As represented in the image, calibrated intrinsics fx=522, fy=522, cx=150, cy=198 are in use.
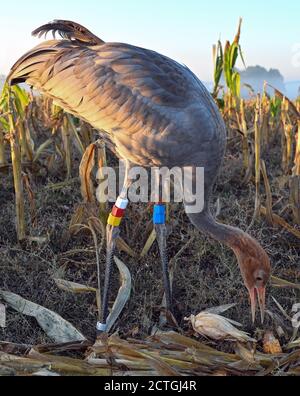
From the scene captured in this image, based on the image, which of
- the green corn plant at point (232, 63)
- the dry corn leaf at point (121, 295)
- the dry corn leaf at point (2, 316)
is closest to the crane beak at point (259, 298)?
the dry corn leaf at point (121, 295)

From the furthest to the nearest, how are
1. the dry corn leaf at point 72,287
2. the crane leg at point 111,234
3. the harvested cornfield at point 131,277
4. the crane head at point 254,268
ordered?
the dry corn leaf at point 72,287 → the crane leg at point 111,234 → the crane head at point 254,268 → the harvested cornfield at point 131,277

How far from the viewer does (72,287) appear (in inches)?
134

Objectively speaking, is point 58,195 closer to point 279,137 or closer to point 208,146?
point 208,146

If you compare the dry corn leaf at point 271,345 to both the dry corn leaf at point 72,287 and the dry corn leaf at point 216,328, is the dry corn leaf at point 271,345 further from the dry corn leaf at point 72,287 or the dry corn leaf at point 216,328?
the dry corn leaf at point 72,287

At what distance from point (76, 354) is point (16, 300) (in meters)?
0.60

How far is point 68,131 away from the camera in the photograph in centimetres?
453

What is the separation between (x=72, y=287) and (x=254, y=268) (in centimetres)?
117

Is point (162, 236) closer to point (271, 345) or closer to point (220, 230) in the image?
point (220, 230)

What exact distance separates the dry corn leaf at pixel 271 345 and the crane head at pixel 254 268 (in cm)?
12

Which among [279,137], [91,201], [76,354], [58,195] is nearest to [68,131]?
[58,195]

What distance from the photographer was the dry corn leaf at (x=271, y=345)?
116 inches

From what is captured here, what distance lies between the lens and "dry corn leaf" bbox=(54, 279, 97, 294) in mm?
3396

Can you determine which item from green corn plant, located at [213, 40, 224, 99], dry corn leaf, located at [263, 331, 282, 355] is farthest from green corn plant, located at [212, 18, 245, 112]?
dry corn leaf, located at [263, 331, 282, 355]

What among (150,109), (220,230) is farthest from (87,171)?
(220,230)
